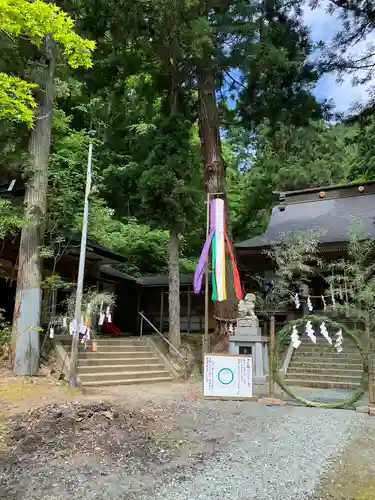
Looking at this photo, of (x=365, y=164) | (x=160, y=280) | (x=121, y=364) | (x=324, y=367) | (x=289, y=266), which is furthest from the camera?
(x=365, y=164)

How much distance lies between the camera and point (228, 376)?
772 centimetres

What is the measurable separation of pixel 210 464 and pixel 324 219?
525 inches

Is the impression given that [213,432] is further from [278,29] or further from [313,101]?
[278,29]

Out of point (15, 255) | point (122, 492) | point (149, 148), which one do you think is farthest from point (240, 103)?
point (122, 492)

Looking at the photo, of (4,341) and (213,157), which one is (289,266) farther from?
(4,341)

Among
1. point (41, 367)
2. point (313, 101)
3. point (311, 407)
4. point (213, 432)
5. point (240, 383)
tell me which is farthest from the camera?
point (313, 101)

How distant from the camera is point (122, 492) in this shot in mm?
3408

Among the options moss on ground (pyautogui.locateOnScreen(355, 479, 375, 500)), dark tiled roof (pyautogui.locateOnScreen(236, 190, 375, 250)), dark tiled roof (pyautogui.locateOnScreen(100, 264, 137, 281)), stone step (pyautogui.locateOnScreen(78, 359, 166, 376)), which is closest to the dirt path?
moss on ground (pyautogui.locateOnScreen(355, 479, 375, 500))

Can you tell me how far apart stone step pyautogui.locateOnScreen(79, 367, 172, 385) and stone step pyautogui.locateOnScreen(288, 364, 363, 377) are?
3.31 meters

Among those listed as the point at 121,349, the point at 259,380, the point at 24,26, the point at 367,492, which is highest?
the point at 24,26

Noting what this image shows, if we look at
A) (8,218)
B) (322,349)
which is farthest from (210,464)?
(322,349)

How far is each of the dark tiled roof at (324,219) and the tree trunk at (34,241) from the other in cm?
716

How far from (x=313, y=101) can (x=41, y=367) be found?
9.81m

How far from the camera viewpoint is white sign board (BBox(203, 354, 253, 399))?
7.64 metres
